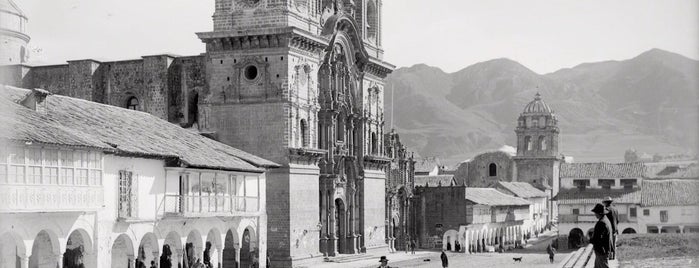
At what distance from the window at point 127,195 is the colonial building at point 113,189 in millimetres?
33

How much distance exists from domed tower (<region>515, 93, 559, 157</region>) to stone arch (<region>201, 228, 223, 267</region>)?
2986 inches

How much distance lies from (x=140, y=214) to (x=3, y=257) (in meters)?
5.89

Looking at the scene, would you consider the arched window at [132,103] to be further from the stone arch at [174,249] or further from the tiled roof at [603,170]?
the tiled roof at [603,170]

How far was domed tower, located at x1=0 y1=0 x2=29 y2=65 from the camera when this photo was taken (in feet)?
167

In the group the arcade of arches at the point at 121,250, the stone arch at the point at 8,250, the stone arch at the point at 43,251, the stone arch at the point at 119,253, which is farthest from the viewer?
the stone arch at the point at 119,253

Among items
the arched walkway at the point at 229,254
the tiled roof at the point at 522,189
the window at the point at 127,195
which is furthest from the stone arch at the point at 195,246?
the tiled roof at the point at 522,189

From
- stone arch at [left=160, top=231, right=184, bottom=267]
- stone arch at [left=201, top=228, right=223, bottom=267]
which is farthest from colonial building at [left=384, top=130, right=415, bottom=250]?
stone arch at [left=160, top=231, right=184, bottom=267]

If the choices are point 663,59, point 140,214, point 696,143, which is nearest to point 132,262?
point 140,214

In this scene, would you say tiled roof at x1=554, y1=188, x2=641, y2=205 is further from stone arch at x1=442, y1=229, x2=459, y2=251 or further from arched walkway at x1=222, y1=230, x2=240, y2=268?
arched walkway at x1=222, y1=230, x2=240, y2=268

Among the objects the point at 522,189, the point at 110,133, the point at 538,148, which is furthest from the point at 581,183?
the point at 110,133

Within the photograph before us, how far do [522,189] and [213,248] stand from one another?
65.6m

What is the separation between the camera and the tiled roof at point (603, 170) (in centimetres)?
8181

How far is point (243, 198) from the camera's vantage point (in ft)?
136

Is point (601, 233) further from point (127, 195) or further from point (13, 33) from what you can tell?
point (13, 33)
